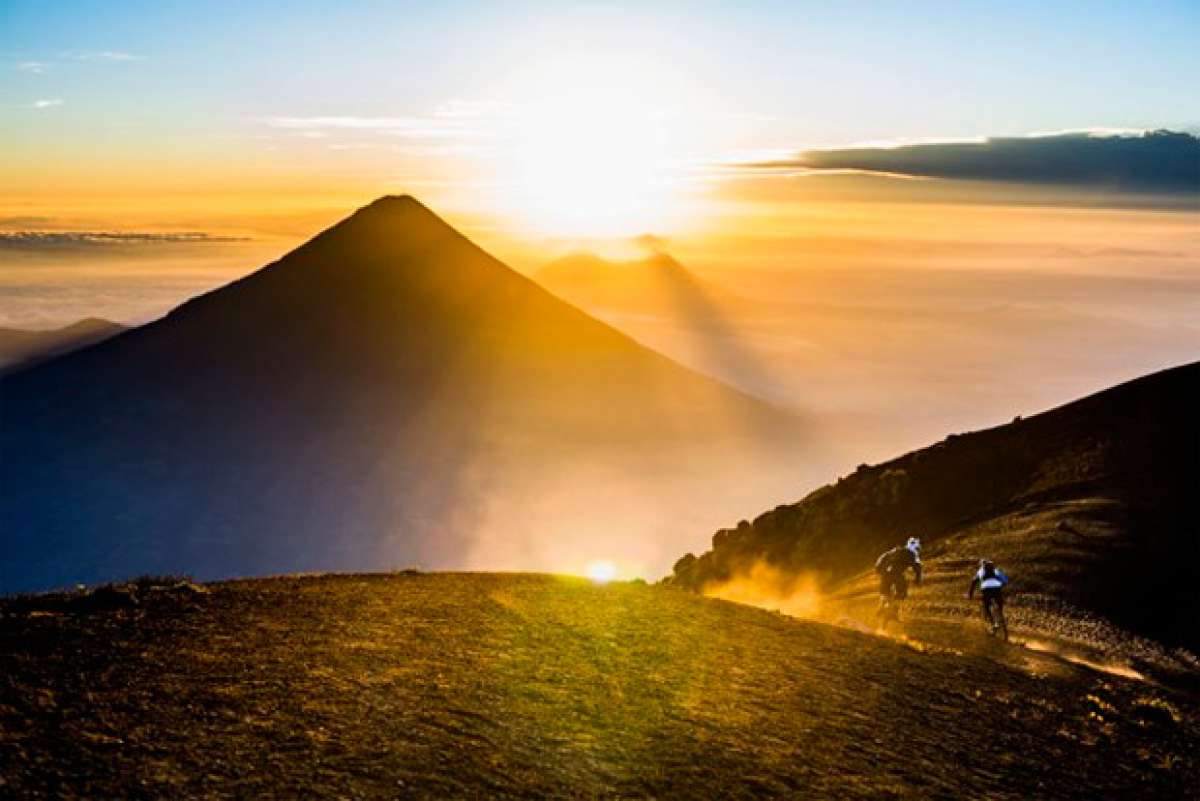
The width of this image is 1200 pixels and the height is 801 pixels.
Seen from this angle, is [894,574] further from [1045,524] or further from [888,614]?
[1045,524]

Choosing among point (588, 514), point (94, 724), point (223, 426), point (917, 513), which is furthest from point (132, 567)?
point (94, 724)

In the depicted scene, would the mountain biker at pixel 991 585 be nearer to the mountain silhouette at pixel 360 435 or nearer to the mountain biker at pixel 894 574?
the mountain biker at pixel 894 574

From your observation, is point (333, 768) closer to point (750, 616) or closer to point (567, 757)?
point (567, 757)

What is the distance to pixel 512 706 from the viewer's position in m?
13.5

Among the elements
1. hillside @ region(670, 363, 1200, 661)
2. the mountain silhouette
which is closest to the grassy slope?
hillside @ region(670, 363, 1200, 661)

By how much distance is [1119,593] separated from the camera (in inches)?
1247

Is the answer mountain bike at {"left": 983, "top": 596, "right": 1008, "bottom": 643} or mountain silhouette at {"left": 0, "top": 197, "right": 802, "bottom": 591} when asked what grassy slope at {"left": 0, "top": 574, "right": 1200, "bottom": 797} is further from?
mountain silhouette at {"left": 0, "top": 197, "right": 802, "bottom": 591}

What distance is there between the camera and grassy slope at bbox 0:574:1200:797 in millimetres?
11023

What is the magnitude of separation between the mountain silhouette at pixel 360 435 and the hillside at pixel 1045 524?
100 metres

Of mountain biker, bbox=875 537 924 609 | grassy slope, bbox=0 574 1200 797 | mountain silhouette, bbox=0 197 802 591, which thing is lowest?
mountain silhouette, bbox=0 197 802 591

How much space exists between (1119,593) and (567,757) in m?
24.7

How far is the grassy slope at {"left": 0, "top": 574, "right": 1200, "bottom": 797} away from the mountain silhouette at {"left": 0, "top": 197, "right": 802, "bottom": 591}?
402ft

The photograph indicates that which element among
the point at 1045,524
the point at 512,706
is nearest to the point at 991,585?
the point at 1045,524

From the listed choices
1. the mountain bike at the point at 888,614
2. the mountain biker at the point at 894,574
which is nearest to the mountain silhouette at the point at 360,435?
the mountain bike at the point at 888,614
